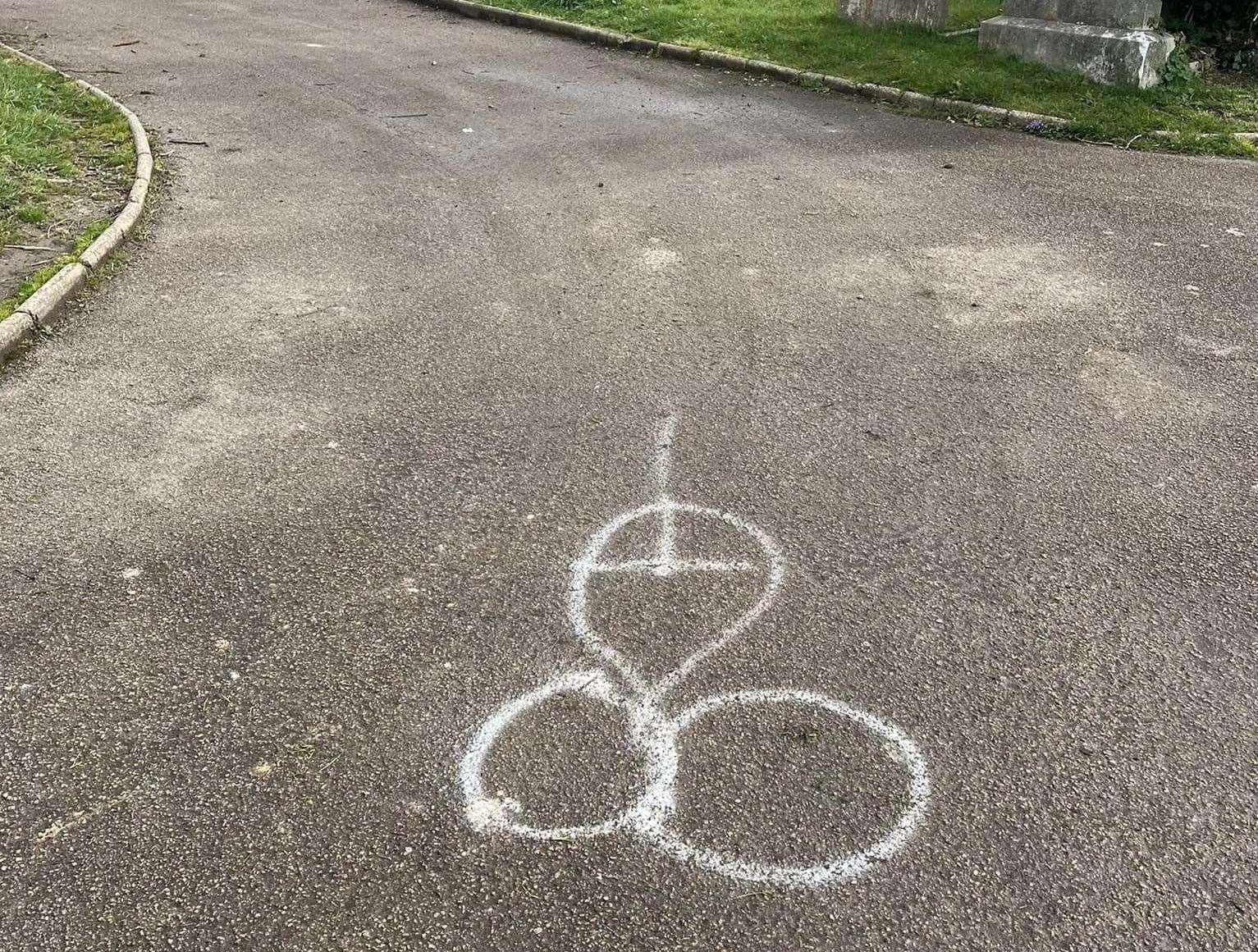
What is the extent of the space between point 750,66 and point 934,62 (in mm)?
1755

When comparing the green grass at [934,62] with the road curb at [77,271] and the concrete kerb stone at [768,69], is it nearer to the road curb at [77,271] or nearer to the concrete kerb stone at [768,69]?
the concrete kerb stone at [768,69]

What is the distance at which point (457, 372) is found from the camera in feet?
17.2

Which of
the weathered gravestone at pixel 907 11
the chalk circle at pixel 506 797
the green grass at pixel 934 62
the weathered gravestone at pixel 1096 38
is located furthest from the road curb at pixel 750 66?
the chalk circle at pixel 506 797

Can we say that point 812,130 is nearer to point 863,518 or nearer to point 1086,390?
point 1086,390

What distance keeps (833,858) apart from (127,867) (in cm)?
169

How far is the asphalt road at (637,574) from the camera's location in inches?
→ 108

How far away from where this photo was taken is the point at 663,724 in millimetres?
3199

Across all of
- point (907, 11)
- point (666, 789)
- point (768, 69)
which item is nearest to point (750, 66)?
point (768, 69)

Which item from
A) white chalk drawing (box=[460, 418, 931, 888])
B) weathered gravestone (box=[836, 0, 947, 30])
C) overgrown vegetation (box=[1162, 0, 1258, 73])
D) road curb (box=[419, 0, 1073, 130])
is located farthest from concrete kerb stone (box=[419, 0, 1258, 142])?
white chalk drawing (box=[460, 418, 931, 888])

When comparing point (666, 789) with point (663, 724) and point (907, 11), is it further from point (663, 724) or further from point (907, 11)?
point (907, 11)

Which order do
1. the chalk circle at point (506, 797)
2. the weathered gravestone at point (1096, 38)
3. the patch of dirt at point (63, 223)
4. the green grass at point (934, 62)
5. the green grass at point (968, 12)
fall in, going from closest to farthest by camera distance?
1. the chalk circle at point (506, 797)
2. the patch of dirt at point (63, 223)
3. the green grass at point (934, 62)
4. the weathered gravestone at point (1096, 38)
5. the green grass at point (968, 12)

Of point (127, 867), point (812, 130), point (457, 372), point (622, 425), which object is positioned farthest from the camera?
point (812, 130)

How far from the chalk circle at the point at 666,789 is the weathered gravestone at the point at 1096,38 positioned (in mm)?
8471

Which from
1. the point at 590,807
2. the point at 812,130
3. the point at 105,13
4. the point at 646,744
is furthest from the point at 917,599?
the point at 105,13
